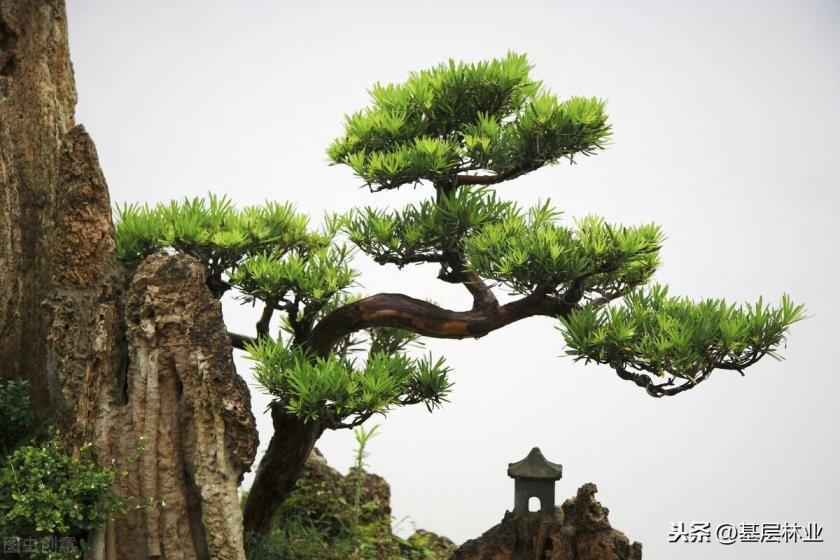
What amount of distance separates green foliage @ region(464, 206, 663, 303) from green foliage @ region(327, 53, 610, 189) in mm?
443

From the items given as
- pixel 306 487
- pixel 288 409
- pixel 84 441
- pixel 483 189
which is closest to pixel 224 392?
pixel 288 409

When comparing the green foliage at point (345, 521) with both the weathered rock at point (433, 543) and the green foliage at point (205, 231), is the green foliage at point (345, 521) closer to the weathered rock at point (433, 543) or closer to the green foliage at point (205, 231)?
the weathered rock at point (433, 543)

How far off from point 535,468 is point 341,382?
127 centimetres

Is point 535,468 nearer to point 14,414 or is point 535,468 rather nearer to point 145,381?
point 145,381

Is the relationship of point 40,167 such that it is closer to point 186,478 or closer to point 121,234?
point 121,234

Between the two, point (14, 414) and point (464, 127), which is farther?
point (464, 127)

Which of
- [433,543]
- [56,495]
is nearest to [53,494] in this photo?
[56,495]

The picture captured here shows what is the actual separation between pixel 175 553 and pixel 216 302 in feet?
4.23

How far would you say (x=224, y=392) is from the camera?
5.54 meters

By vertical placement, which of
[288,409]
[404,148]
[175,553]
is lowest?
[175,553]

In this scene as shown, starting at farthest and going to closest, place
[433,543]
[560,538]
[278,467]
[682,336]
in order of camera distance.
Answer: [433,543] < [278,467] < [560,538] < [682,336]

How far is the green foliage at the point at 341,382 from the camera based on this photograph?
18.4 feet

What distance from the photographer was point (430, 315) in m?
6.13

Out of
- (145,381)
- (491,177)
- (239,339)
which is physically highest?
(491,177)
